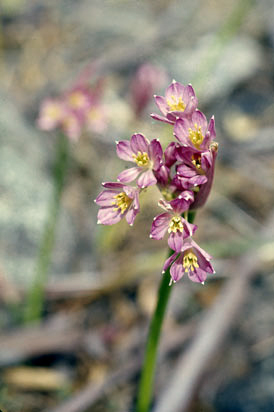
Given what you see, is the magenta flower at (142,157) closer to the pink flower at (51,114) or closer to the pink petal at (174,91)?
the pink petal at (174,91)

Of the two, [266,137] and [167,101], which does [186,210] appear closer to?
[167,101]

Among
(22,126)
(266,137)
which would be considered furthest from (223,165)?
(22,126)

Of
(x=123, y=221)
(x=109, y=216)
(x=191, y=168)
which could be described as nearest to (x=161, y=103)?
(x=191, y=168)

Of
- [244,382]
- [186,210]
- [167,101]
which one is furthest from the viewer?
[244,382]

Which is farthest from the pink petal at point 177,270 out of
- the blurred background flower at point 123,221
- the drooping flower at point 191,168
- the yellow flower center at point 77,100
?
the yellow flower center at point 77,100

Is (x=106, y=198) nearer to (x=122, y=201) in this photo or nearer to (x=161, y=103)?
(x=122, y=201)
